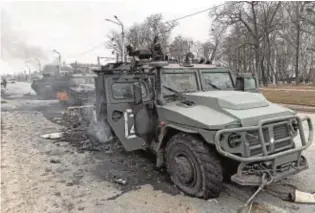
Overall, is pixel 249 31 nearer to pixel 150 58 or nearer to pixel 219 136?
pixel 150 58

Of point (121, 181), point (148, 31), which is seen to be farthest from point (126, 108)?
point (148, 31)

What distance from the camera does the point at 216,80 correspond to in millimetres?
5719

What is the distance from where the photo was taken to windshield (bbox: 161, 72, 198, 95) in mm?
5216

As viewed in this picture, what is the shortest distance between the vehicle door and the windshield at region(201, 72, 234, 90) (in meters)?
1.03

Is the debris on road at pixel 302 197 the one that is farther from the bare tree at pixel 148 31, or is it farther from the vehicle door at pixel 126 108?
the bare tree at pixel 148 31

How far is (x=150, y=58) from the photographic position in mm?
6820

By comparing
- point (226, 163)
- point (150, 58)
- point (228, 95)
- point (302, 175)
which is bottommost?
point (302, 175)

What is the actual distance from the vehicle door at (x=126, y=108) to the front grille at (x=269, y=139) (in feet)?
5.94

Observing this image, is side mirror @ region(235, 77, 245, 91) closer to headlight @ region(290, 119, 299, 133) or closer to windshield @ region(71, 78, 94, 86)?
headlight @ region(290, 119, 299, 133)

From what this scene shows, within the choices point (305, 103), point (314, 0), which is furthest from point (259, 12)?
point (305, 103)

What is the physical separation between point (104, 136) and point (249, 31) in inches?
1166

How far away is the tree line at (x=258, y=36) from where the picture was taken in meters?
32.3

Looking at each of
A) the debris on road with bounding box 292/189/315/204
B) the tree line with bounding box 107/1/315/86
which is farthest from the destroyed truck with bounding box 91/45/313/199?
the tree line with bounding box 107/1/315/86

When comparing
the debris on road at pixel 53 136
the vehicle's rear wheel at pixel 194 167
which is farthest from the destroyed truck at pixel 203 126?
the debris on road at pixel 53 136
